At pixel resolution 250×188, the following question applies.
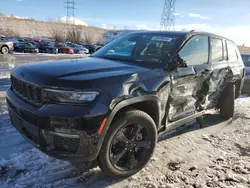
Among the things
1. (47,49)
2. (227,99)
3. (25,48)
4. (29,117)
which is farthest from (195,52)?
(47,49)

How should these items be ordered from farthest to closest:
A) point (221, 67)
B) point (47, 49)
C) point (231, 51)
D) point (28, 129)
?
point (47, 49), point (231, 51), point (221, 67), point (28, 129)

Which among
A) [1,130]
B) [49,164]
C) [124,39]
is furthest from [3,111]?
[124,39]

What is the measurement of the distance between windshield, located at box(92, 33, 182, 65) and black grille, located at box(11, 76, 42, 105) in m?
1.43

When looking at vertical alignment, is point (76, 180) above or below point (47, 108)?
below

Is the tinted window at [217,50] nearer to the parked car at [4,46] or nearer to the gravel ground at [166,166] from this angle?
the gravel ground at [166,166]

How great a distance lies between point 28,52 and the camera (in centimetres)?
2605

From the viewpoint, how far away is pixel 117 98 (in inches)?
103

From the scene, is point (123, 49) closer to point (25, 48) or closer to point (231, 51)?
point (231, 51)

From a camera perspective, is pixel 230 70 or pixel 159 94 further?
pixel 230 70

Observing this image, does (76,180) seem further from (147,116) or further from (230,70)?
(230,70)

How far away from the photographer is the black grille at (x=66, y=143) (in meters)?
2.50

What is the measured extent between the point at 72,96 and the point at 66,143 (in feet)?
1.60

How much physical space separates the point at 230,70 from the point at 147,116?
274 centimetres

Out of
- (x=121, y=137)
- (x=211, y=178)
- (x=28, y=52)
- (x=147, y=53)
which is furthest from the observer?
(x=28, y=52)
